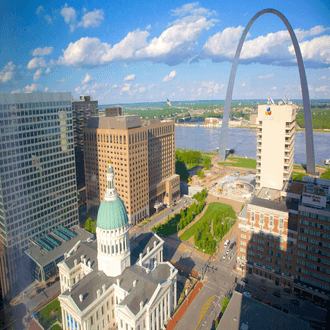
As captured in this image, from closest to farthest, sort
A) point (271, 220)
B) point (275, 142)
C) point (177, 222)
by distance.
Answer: point (271, 220) → point (275, 142) → point (177, 222)

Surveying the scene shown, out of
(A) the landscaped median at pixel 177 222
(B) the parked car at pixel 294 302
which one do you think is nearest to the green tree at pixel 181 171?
(A) the landscaped median at pixel 177 222

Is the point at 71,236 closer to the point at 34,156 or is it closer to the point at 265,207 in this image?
the point at 34,156

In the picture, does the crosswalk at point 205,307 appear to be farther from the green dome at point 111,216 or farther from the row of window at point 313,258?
the green dome at point 111,216

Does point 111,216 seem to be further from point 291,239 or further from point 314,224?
point 314,224

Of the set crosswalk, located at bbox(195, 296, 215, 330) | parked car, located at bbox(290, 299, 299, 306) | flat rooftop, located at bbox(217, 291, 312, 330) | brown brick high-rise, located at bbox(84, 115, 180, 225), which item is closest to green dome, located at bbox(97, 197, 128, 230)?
flat rooftop, located at bbox(217, 291, 312, 330)

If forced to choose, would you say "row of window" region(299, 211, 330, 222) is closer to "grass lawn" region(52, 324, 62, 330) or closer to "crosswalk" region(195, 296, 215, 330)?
"crosswalk" region(195, 296, 215, 330)

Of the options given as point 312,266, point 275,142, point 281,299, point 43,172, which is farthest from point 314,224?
point 43,172

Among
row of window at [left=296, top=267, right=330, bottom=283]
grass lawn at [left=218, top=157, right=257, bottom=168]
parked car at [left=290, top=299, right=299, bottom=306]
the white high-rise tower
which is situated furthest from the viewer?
grass lawn at [left=218, top=157, right=257, bottom=168]
